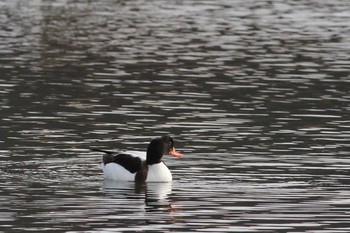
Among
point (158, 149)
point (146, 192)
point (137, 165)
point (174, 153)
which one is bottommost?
point (146, 192)

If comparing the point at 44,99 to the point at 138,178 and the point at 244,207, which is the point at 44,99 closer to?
the point at 138,178

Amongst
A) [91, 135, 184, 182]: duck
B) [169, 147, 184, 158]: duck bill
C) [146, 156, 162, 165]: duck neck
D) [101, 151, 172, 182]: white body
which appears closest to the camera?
[101, 151, 172, 182]: white body

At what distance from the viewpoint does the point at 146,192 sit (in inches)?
955

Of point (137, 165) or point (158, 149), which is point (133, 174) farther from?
point (158, 149)

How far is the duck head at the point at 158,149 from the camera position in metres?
25.0

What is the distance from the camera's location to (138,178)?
2514 cm

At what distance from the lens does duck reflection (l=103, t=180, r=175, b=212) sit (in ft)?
74.2

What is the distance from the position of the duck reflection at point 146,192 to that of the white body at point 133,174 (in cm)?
9

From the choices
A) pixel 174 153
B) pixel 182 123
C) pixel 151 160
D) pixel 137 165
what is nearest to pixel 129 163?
pixel 137 165

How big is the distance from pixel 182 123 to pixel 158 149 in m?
7.22

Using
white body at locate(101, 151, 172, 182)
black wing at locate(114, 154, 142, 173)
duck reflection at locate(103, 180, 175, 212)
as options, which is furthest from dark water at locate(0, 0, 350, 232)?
black wing at locate(114, 154, 142, 173)

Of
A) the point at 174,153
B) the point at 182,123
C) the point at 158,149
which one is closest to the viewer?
the point at 158,149

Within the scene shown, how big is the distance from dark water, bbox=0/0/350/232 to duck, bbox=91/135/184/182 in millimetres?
380

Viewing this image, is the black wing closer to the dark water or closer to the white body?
the white body
